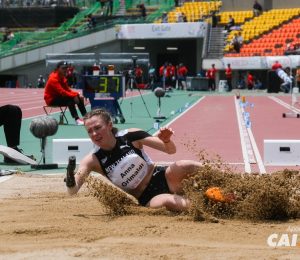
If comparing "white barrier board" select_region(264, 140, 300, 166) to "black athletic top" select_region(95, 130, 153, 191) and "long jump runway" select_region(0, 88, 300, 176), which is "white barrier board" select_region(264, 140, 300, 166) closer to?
"long jump runway" select_region(0, 88, 300, 176)

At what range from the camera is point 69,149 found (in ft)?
36.8

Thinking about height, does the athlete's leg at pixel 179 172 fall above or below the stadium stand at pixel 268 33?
above

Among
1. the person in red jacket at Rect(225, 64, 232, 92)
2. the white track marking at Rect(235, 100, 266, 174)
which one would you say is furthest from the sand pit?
the person in red jacket at Rect(225, 64, 232, 92)

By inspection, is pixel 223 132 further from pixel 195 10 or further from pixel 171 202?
pixel 195 10

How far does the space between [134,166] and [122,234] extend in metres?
1.19

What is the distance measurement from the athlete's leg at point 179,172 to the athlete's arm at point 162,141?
0.77ft

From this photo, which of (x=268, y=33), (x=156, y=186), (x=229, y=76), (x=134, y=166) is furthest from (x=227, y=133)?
(x=268, y=33)

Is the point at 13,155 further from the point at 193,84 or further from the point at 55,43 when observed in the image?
the point at 55,43

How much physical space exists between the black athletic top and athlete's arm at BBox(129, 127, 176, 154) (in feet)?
0.13

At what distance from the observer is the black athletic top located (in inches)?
281

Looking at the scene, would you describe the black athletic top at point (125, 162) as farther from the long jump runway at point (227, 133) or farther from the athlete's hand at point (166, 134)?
the long jump runway at point (227, 133)

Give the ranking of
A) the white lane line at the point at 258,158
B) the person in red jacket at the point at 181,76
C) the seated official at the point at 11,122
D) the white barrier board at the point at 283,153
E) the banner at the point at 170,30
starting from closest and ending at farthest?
1. the white lane line at the point at 258,158
2. the white barrier board at the point at 283,153
3. the seated official at the point at 11,122
4. the person in red jacket at the point at 181,76
5. the banner at the point at 170,30

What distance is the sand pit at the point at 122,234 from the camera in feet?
17.5

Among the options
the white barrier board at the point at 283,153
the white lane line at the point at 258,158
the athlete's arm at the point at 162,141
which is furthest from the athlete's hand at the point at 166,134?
the white barrier board at the point at 283,153
